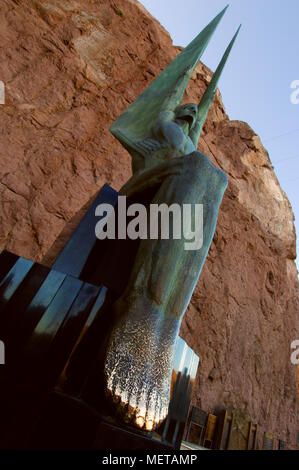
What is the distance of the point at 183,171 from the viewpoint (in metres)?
0.77

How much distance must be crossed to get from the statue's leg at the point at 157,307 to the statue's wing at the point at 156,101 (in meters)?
0.36

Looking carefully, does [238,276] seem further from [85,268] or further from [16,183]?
[85,268]

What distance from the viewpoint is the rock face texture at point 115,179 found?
2291 mm

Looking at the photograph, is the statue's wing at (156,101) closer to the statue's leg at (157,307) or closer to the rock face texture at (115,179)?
the statue's leg at (157,307)

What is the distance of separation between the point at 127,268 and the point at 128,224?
0.15 meters

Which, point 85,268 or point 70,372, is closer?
point 70,372

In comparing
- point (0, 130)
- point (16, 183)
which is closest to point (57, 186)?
point (16, 183)

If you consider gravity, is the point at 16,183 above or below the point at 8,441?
above

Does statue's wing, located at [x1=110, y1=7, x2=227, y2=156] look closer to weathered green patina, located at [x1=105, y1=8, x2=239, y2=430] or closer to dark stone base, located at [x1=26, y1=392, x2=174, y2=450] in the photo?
weathered green patina, located at [x1=105, y1=8, x2=239, y2=430]

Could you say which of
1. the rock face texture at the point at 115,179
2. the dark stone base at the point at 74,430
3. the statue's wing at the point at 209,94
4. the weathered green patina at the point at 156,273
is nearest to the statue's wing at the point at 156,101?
the weathered green patina at the point at 156,273

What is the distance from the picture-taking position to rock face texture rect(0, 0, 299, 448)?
2.29 metres

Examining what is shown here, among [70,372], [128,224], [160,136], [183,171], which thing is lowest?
[70,372]

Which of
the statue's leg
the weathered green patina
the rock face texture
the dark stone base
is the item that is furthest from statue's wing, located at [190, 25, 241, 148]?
the dark stone base

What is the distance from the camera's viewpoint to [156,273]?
633mm
